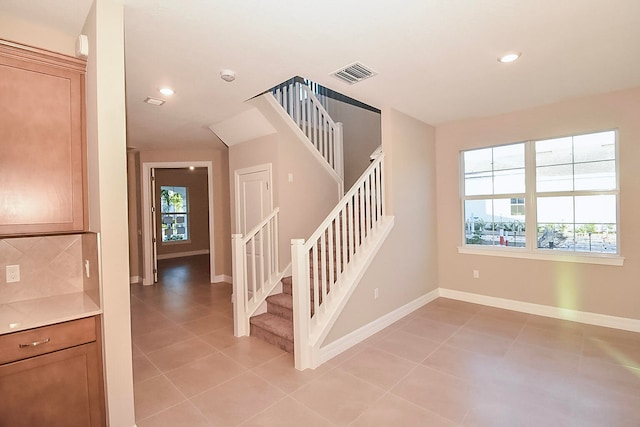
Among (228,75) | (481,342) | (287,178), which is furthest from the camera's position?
(287,178)

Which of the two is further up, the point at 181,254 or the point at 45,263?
the point at 45,263

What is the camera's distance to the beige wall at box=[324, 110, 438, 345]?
3398 millimetres

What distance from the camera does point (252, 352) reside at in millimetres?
3092

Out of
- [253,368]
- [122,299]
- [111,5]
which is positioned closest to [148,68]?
[111,5]

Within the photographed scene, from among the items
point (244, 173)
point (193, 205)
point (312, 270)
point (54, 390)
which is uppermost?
point (244, 173)

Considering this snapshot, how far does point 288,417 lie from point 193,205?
9025 mm

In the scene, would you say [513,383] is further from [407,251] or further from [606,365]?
[407,251]

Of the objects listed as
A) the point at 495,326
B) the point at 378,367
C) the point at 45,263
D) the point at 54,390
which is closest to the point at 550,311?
the point at 495,326

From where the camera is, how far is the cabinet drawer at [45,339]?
158cm

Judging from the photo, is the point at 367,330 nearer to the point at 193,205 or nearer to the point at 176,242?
the point at 176,242

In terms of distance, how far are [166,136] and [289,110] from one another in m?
2.19

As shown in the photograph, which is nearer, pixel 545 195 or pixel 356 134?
pixel 545 195

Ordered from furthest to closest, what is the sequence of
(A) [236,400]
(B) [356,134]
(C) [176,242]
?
(C) [176,242] < (B) [356,134] < (A) [236,400]

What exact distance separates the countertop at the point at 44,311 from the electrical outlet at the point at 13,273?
0.16 metres
